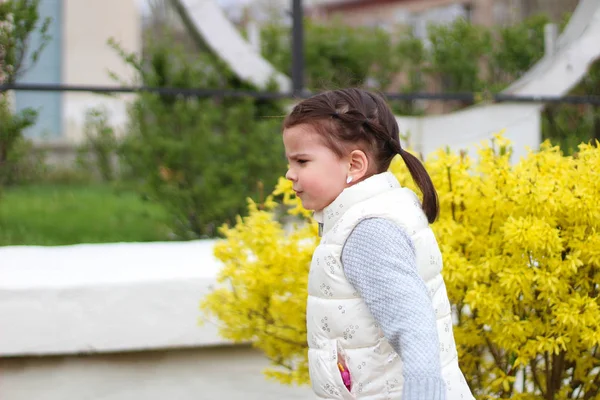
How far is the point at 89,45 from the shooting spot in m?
16.3

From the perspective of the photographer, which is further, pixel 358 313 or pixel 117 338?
pixel 117 338

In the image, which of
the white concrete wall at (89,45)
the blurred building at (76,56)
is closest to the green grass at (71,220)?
the blurred building at (76,56)

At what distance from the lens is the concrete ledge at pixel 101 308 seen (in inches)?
136

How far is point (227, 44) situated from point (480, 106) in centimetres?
135

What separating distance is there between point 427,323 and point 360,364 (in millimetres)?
213

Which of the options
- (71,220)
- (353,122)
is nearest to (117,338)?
(353,122)

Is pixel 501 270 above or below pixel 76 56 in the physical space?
below

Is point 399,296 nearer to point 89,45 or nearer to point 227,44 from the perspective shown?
point 227,44

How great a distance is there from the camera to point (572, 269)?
102 inches

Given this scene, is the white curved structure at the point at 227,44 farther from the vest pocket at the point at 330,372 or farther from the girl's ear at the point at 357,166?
the vest pocket at the point at 330,372

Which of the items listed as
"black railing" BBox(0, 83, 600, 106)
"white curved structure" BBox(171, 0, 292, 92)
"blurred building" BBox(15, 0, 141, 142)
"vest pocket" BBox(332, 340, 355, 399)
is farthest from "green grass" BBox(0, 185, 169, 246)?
"blurred building" BBox(15, 0, 141, 142)

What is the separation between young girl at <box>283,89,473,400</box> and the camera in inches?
72.4

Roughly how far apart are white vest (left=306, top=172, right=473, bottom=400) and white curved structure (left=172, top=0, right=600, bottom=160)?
8.67 feet

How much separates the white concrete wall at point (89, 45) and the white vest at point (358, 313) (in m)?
14.0
